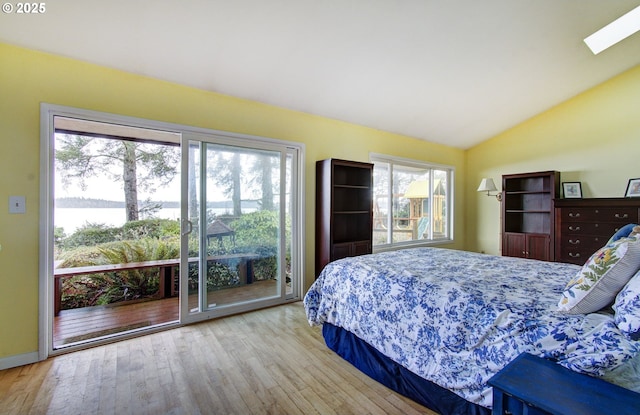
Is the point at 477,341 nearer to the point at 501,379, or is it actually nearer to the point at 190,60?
the point at 501,379

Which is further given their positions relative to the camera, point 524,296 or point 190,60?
point 190,60

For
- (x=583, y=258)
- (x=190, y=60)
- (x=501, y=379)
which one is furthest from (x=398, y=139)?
(x=501, y=379)

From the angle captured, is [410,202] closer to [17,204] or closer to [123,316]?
[123,316]

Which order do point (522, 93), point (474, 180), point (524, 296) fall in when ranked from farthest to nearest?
point (474, 180) → point (522, 93) → point (524, 296)

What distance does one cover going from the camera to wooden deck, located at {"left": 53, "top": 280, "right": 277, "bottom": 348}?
2.75 metres

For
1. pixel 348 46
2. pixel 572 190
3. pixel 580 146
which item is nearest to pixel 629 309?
pixel 348 46

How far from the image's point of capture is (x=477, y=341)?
1.41m

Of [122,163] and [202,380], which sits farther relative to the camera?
[122,163]

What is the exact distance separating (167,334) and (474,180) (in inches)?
217

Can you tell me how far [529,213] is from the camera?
15.5 feet

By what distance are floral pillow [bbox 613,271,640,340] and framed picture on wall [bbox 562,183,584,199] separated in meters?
3.81

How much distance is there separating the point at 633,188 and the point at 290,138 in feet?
14.5

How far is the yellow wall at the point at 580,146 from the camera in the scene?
3797 millimetres

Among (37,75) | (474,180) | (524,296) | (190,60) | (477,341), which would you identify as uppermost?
(190,60)
